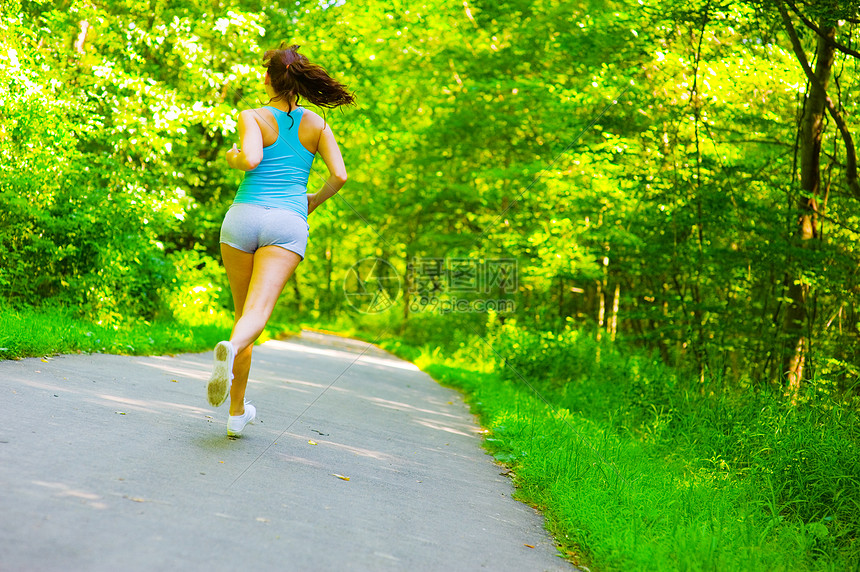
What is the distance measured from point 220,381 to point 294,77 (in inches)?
68.5

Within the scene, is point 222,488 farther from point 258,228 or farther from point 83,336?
point 83,336

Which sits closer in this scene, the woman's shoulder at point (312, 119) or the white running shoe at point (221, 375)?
the white running shoe at point (221, 375)

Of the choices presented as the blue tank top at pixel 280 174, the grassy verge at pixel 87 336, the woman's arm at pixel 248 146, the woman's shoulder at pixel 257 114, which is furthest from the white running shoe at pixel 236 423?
the grassy verge at pixel 87 336

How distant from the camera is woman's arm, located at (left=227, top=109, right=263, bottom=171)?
3945 mm

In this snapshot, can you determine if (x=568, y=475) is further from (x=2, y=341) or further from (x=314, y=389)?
(x=2, y=341)

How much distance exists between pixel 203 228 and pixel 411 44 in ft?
26.8

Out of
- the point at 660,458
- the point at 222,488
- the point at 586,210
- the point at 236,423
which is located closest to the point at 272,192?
the point at 236,423

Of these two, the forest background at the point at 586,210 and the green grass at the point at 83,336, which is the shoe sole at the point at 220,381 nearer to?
the forest background at the point at 586,210

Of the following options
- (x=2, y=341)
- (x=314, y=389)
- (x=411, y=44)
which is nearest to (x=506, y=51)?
(x=411, y=44)

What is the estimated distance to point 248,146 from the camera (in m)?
3.99

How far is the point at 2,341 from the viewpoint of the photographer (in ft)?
19.0

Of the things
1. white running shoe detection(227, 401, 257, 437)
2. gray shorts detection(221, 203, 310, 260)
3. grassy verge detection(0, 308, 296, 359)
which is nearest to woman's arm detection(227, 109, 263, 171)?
gray shorts detection(221, 203, 310, 260)

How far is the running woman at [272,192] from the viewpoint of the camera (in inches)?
159

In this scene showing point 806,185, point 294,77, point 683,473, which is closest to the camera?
point 294,77
